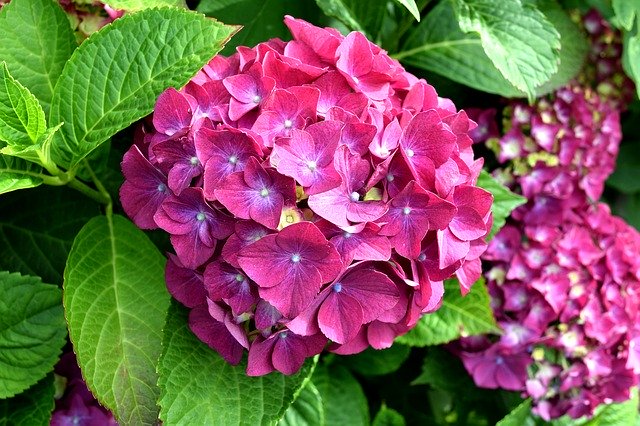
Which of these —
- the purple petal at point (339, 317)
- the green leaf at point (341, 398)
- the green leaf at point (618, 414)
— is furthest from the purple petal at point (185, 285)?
the green leaf at point (618, 414)

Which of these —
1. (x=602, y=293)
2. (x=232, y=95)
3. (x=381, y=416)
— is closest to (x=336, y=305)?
(x=232, y=95)

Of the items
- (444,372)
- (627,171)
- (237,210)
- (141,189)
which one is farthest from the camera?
(627,171)

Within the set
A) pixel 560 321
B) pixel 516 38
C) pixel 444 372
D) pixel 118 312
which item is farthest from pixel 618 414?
pixel 118 312

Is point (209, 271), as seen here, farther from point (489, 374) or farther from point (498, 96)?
point (498, 96)

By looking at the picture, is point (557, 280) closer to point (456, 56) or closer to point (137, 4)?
point (456, 56)

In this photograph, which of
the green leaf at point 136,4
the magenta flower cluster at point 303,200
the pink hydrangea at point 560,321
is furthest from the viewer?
the pink hydrangea at point 560,321

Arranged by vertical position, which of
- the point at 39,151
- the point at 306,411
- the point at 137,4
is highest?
the point at 137,4

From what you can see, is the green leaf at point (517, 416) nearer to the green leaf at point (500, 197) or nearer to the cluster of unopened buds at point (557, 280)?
the cluster of unopened buds at point (557, 280)
